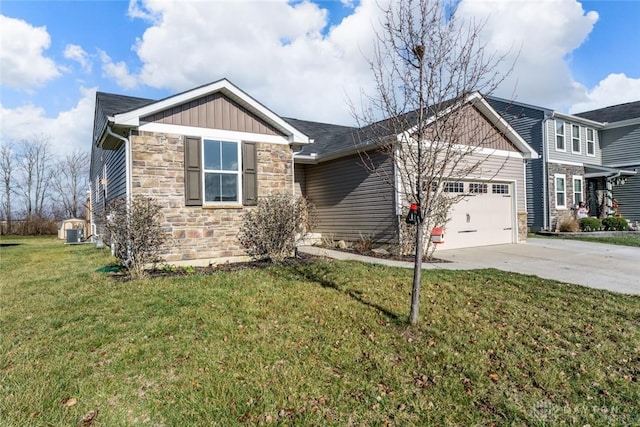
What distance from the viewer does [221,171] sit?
8344 millimetres

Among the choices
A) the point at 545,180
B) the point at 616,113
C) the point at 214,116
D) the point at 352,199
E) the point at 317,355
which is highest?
the point at 616,113

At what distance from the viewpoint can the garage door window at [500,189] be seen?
11938 millimetres

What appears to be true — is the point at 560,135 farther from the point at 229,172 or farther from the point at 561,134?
the point at 229,172

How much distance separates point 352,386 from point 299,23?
10514 mm

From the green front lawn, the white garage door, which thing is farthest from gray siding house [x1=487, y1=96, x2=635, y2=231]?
the green front lawn

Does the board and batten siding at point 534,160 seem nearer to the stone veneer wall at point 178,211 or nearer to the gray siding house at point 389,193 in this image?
the gray siding house at point 389,193

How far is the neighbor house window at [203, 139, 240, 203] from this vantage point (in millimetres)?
8180

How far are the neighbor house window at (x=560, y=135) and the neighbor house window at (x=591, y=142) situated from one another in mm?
2813

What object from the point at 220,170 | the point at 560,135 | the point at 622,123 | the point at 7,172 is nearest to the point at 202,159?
the point at 220,170

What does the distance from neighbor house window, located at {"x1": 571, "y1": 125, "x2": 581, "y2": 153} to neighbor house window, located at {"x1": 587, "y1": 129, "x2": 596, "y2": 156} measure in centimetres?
118

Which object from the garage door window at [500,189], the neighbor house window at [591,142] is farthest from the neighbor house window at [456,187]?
the neighbor house window at [591,142]

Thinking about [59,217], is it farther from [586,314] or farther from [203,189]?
[586,314]

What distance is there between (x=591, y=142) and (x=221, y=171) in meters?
19.8

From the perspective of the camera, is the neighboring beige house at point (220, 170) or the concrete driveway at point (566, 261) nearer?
the concrete driveway at point (566, 261)
